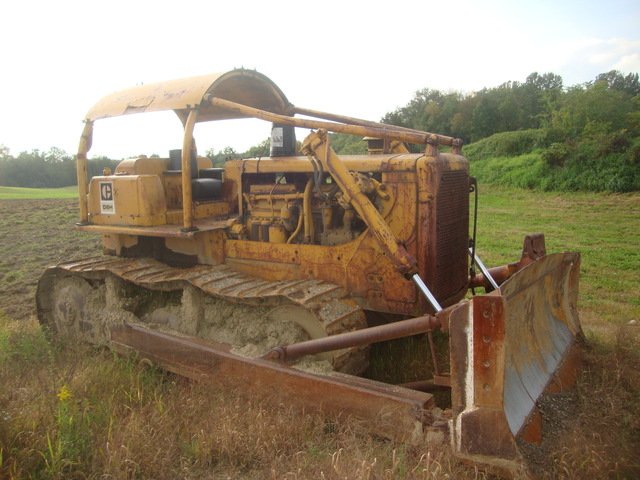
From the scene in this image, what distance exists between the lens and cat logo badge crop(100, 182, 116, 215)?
5.40 m

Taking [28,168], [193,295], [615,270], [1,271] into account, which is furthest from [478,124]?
[28,168]

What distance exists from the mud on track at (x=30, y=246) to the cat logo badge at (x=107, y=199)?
275 cm

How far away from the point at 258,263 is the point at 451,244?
182 centimetres

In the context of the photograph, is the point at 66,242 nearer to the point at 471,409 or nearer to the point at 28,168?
the point at 471,409

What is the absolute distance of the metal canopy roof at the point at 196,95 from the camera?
15.6 feet

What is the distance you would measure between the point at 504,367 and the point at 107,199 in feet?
14.2

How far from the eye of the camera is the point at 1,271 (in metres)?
10.1

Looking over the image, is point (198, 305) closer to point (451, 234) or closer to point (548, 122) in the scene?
point (451, 234)

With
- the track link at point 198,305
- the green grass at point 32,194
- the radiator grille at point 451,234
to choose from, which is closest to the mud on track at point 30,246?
the track link at point 198,305

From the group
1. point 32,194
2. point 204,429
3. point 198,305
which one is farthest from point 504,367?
point 32,194

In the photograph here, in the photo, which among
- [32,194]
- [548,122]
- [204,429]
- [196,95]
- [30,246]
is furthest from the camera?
[32,194]

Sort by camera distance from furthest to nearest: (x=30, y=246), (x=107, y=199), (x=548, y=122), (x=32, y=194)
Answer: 1. (x=32, y=194)
2. (x=548, y=122)
3. (x=30, y=246)
4. (x=107, y=199)

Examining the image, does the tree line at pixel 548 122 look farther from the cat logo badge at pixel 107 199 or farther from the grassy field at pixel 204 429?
the grassy field at pixel 204 429

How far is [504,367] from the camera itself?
2809 mm
